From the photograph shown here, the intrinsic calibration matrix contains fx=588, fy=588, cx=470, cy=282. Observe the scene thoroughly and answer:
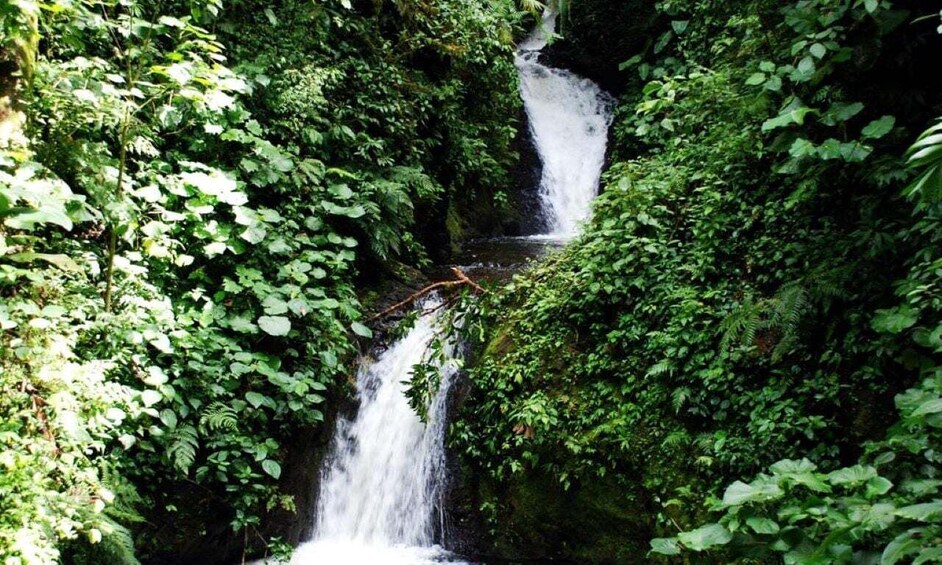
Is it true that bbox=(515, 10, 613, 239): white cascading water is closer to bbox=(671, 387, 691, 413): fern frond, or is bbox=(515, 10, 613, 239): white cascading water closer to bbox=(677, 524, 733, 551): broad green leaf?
bbox=(671, 387, 691, 413): fern frond

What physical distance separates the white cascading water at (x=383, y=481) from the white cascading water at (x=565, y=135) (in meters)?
5.04

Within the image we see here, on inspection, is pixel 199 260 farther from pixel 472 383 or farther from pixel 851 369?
pixel 851 369

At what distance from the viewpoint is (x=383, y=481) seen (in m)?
5.30

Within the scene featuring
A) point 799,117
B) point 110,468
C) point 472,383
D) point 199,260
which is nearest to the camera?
point 799,117

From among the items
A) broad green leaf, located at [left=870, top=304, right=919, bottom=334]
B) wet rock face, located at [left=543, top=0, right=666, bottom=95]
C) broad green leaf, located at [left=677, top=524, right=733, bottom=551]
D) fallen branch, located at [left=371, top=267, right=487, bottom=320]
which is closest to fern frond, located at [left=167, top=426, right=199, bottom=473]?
fallen branch, located at [left=371, top=267, right=487, bottom=320]

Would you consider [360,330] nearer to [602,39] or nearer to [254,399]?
[254,399]

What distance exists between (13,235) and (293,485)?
2.85 meters

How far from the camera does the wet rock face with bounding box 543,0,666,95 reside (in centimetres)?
1158

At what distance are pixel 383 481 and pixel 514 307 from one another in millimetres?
1972

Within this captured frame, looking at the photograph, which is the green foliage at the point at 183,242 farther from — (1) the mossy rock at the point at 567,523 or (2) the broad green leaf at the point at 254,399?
(1) the mossy rock at the point at 567,523

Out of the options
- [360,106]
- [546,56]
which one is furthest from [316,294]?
[546,56]

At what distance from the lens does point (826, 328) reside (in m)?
3.65

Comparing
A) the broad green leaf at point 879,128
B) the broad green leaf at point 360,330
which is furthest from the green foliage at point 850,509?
the broad green leaf at point 360,330

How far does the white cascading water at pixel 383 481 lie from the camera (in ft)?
16.3
